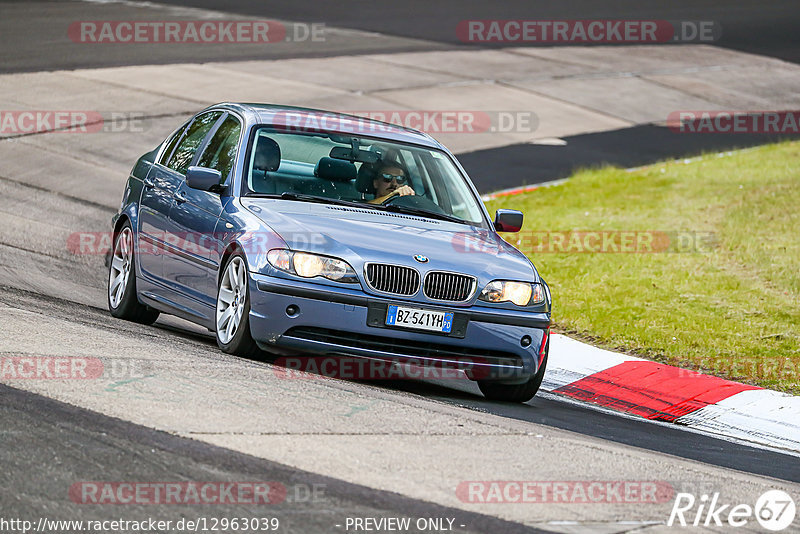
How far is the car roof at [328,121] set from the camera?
9.23 m

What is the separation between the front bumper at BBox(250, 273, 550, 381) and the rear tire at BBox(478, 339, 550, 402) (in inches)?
19.2

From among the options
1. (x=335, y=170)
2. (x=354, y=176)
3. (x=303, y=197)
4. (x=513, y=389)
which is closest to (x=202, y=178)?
(x=303, y=197)

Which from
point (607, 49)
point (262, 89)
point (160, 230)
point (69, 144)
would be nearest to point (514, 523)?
point (160, 230)

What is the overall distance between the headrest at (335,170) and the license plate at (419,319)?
1.52 metres

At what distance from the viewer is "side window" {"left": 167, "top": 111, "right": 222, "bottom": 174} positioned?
9.70 meters

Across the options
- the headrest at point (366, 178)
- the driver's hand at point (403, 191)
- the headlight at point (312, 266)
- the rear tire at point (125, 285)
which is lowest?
the rear tire at point (125, 285)

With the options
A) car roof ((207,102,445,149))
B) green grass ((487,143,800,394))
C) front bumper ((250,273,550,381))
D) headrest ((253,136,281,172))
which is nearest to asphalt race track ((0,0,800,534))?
front bumper ((250,273,550,381))

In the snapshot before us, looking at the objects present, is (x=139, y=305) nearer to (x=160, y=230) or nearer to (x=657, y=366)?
(x=160, y=230)

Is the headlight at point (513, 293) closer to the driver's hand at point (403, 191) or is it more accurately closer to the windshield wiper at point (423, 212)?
the windshield wiper at point (423, 212)

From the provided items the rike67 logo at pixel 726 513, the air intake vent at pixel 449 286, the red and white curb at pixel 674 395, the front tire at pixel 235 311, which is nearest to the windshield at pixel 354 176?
the front tire at pixel 235 311

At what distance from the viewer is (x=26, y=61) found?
75.8ft

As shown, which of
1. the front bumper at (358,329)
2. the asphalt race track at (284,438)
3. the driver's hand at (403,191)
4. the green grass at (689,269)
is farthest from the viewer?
the green grass at (689,269)

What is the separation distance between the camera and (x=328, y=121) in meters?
9.45

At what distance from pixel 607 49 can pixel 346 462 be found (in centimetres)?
2777
